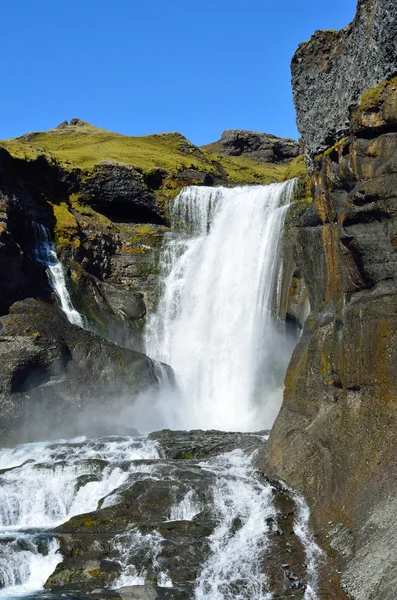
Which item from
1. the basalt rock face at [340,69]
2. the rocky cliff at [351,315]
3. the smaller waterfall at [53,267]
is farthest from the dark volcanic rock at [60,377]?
the basalt rock face at [340,69]

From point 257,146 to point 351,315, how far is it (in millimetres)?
86427

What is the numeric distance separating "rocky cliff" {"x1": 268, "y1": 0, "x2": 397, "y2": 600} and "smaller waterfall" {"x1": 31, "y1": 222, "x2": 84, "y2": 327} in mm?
20230

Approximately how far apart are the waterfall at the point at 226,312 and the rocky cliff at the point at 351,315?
11.9 m

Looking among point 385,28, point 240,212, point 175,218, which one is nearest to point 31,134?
point 175,218

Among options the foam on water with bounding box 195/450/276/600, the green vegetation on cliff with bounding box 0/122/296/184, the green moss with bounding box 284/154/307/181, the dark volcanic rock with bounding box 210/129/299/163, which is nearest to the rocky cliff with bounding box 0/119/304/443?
the green moss with bounding box 284/154/307/181

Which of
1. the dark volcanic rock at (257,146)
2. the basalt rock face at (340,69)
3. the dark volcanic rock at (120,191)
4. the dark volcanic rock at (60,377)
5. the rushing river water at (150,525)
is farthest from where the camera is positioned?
the dark volcanic rock at (257,146)

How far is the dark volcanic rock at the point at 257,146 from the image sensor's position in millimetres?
101125

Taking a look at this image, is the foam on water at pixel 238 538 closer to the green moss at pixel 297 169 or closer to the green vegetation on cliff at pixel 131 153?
the green vegetation on cliff at pixel 131 153

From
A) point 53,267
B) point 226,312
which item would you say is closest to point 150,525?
point 226,312

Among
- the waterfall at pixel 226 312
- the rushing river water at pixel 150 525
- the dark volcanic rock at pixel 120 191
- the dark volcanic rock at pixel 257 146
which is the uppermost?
the dark volcanic rock at pixel 257 146

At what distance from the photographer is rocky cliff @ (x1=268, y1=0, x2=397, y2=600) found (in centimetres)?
1652

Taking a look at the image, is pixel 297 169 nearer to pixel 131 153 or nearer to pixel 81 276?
pixel 131 153

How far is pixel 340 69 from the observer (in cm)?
2623

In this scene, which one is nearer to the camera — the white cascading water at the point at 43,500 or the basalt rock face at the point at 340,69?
the white cascading water at the point at 43,500
